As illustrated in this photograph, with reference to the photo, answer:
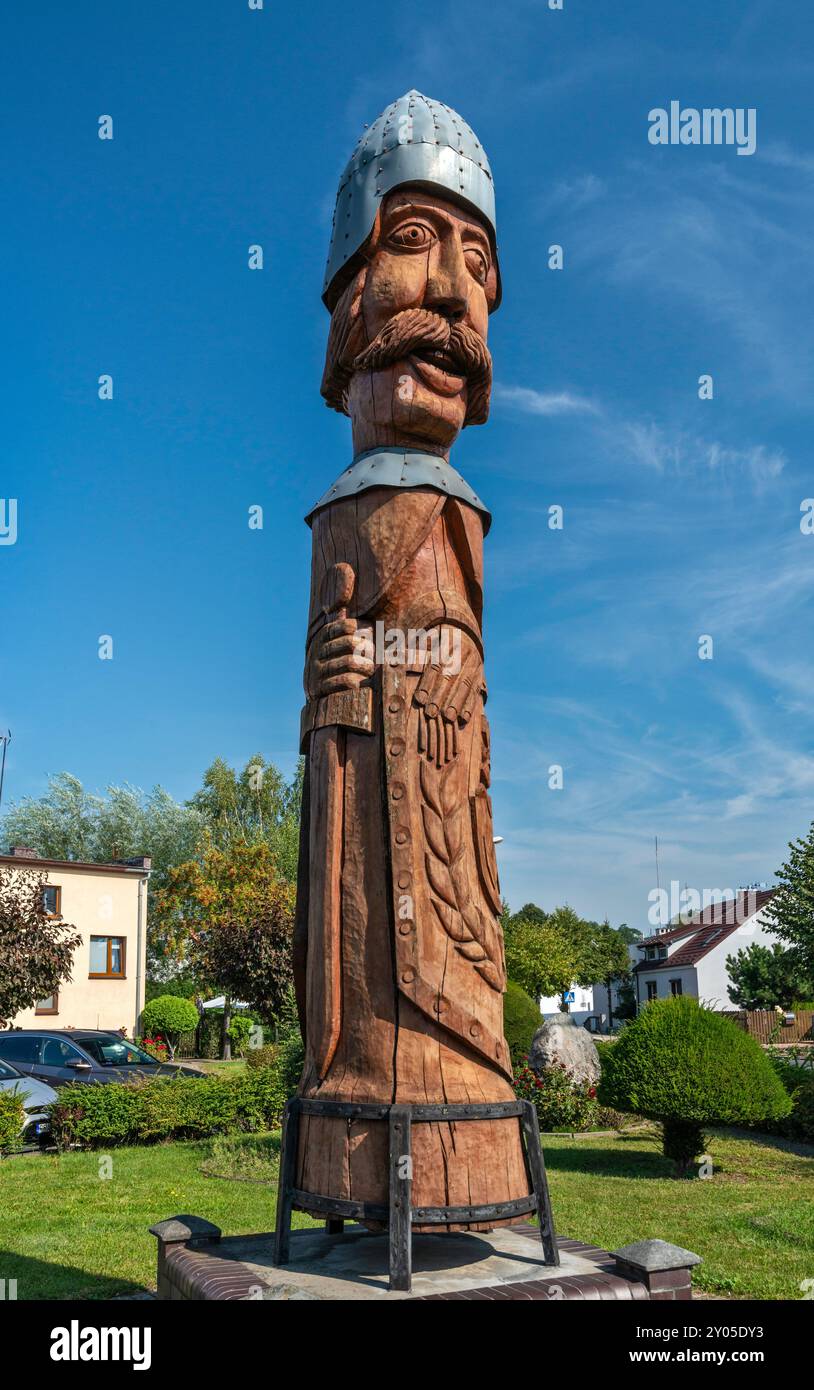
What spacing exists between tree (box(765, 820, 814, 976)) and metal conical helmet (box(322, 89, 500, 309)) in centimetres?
2100

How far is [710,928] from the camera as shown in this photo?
4769cm

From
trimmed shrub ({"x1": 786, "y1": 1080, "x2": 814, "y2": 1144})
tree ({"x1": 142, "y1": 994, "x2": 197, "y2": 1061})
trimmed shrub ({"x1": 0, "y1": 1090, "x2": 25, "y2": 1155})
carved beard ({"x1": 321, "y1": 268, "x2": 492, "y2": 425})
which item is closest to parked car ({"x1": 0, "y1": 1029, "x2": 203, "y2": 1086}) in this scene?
trimmed shrub ({"x1": 0, "y1": 1090, "x2": 25, "y2": 1155})

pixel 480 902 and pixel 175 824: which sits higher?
pixel 175 824

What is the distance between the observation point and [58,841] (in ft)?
144

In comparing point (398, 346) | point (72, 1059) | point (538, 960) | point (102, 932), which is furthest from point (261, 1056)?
point (398, 346)

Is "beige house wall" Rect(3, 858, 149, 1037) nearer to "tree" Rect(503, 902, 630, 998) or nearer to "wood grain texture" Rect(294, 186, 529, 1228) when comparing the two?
"tree" Rect(503, 902, 630, 998)

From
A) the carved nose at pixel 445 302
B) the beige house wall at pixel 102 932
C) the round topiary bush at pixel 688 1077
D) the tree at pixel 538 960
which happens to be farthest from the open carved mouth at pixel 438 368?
the tree at pixel 538 960

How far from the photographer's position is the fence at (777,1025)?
3303cm

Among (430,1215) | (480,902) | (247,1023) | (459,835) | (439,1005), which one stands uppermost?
(459,835)

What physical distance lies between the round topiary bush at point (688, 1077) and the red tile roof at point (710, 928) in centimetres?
3165

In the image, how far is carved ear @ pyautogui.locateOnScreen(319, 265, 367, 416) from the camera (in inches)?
241

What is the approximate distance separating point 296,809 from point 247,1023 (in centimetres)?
1443
